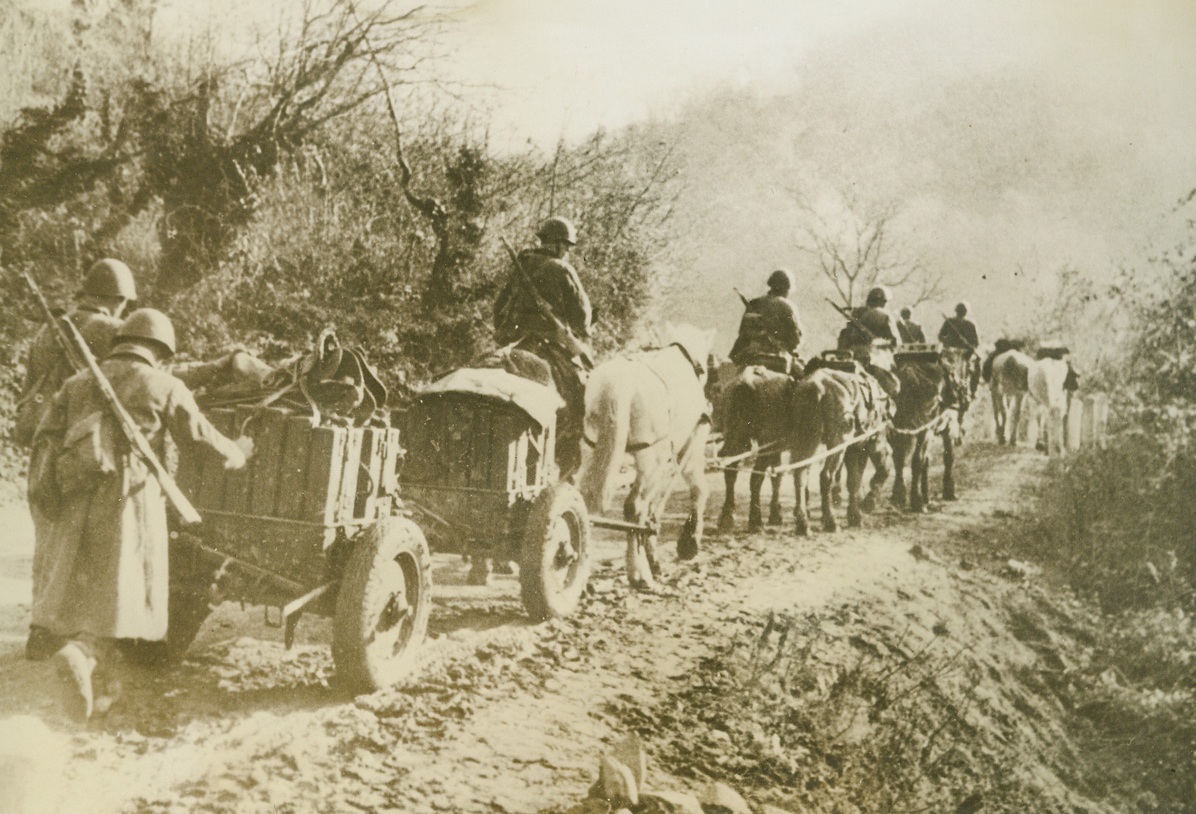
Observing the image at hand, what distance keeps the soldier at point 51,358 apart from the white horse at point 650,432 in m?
2.84

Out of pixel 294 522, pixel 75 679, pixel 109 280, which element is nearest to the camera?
pixel 75 679

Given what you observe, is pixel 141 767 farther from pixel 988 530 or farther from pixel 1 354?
pixel 988 530

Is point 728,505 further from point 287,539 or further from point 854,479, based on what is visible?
point 287,539

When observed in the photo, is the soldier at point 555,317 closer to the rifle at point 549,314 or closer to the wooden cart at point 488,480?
the rifle at point 549,314

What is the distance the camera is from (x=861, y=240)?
4.76 m

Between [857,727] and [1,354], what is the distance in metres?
3.98

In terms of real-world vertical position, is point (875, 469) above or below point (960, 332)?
below

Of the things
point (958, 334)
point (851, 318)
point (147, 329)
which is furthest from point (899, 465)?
point (147, 329)

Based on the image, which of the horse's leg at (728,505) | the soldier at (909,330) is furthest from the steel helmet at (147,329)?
the horse's leg at (728,505)

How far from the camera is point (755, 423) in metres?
7.82

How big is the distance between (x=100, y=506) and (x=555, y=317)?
286 cm

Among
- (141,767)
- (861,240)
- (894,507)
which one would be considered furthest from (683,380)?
(141,767)

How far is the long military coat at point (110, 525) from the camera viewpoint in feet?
10.2

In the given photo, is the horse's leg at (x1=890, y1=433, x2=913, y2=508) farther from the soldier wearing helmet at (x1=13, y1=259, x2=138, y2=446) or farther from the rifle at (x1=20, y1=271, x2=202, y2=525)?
the soldier wearing helmet at (x1=13, y1=259, x2=138, y2=446)
